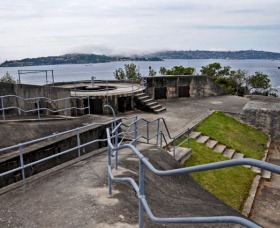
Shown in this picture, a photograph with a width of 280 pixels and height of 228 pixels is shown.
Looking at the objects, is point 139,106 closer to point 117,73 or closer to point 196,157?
point 196,157

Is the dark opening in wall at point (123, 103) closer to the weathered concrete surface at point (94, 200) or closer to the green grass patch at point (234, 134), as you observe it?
the green grass patch at point (234, 134)

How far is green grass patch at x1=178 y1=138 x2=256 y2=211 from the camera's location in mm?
8824

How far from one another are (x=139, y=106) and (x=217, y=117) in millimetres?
4226

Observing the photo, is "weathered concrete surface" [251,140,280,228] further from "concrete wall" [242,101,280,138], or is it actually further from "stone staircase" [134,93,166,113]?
"stone staircase" [134,93,166,113]

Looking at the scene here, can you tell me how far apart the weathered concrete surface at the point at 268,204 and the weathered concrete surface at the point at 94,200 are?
112 inches

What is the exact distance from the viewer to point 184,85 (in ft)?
65.6

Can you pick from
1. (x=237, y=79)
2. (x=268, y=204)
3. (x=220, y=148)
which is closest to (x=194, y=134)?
(x=220, y=148)

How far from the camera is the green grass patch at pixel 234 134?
12727 millimetres

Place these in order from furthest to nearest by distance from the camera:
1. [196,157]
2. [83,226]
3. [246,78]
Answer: [246,78] → [196,157] → [83,226]

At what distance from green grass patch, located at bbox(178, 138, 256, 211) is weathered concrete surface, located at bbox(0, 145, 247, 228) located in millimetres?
2445

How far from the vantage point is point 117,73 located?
129 ft

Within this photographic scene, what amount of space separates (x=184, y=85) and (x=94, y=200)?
16016 millimetres

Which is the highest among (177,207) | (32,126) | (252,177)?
(32,126)

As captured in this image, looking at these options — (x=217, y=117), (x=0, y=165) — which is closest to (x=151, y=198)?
(x=0, y=165)
